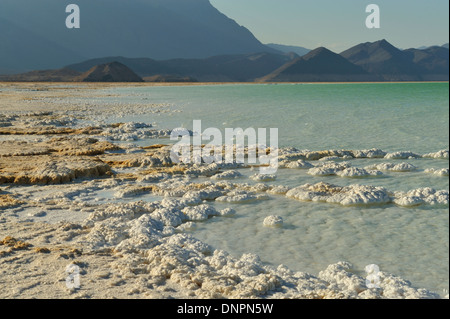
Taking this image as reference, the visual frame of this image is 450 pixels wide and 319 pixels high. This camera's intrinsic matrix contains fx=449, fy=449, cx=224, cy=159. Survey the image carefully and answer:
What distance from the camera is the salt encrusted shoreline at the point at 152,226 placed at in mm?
5328

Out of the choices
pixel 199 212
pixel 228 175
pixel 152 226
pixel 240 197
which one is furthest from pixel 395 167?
pixel 152 226

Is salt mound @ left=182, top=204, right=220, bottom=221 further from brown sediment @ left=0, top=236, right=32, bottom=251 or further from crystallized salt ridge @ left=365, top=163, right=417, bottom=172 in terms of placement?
crystallized salt ridge @ left=365, top=163, right=417, bottom=172

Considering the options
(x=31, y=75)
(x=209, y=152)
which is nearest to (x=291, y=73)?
(x=31, y=75)

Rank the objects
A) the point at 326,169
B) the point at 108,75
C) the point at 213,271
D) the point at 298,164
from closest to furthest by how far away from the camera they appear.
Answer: the point at 213,271, the point at 326,169, the point at 298,164, the point at 108,75

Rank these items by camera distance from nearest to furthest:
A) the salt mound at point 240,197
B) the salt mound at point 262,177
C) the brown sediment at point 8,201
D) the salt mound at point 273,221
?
the salt mound at point 273,221, the brown sediment at point 8,201, the salt mound at point 240,197, the salt mound at point 262,177

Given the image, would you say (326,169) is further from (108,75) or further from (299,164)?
(108,75)

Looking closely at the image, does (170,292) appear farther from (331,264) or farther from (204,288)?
(331,264)

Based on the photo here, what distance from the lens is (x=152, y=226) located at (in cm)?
750

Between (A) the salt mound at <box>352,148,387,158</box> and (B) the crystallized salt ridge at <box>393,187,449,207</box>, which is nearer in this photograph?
(B) the crystallized salt ridge at <box>393,187,449,207</box>

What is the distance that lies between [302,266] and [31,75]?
16136cm

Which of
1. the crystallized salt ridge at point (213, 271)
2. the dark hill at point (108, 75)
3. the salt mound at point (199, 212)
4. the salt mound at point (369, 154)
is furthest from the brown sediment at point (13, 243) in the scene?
the dark hill at point (108, 75)

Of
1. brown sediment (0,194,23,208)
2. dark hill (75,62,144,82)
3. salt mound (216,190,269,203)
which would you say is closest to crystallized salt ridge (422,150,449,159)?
salt mound (216,190,269,203)

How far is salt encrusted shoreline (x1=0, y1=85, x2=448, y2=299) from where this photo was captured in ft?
17.5

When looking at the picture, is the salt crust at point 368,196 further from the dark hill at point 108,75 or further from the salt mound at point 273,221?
the dark hill at point 108,75
